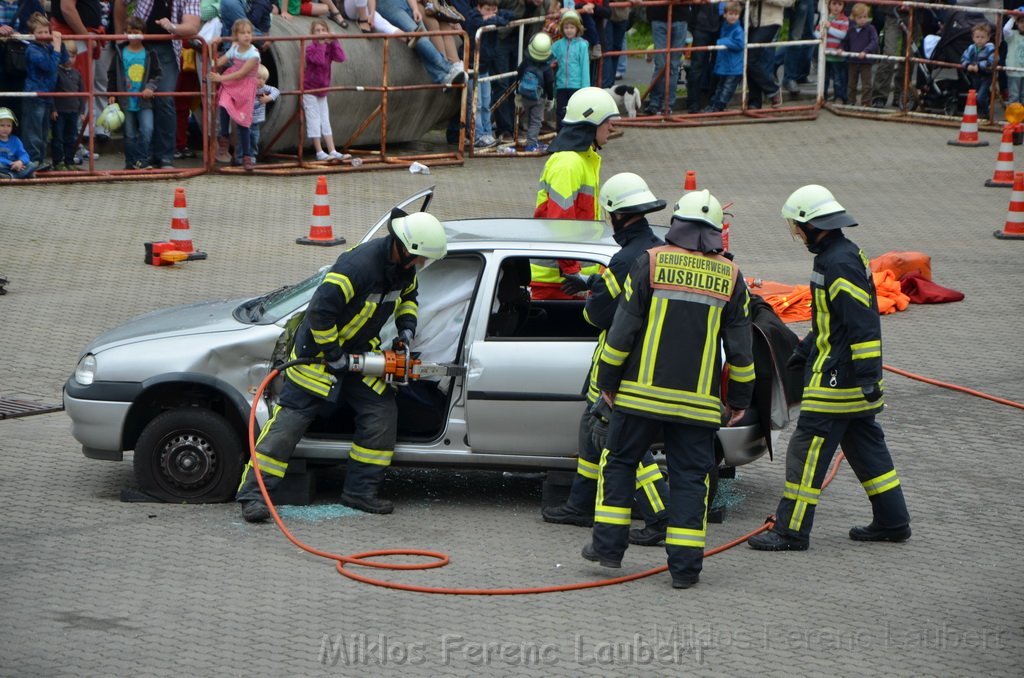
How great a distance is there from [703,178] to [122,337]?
1097cm

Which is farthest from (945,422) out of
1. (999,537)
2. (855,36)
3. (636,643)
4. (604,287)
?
(855,36)

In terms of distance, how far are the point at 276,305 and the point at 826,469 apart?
9.64ft

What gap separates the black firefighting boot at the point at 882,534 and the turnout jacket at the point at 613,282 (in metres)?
1.54

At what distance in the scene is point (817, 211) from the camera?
6.87 metres

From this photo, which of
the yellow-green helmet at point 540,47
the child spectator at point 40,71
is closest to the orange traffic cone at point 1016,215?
the yellow-green helmet at point 540,47

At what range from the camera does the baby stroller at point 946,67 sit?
20.0m

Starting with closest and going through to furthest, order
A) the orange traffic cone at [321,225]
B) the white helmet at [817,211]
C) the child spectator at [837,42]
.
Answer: the white helmet at [817,211], the orange traffic cone at [321,225], the child spectator at [837,42]

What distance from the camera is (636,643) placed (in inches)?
229

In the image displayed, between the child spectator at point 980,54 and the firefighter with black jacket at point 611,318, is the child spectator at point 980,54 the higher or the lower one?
the higher one

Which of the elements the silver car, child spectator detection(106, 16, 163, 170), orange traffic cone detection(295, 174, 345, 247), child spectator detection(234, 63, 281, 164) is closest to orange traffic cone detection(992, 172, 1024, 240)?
orange traffic cone detection(295, 174, 345, 247)

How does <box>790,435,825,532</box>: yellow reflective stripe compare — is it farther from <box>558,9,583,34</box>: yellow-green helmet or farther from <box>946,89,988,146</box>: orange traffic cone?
<box>946,89,988,146</box>: orange traffic cone

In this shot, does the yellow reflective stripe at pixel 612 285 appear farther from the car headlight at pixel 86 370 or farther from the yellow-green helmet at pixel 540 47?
the yellow-green helmet at pixel 540 47

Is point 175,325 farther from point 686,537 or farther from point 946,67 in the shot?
point 946,67

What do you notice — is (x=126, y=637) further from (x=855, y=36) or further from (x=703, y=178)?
(x=855, y=36)
